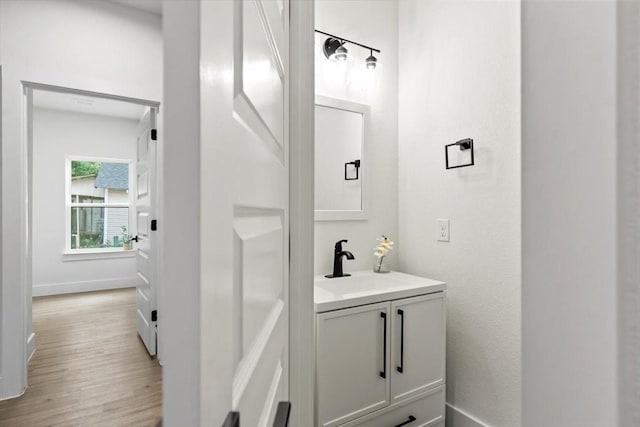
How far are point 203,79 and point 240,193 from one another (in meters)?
0.16

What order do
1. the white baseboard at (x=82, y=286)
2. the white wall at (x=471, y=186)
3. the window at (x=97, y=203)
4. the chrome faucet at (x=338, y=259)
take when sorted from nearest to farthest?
the white wall at (x=471, y=186), the chrome faucet at (x=338, y=259), the white baseboard at (x=82, y=286), the window at (x=97, y=203)

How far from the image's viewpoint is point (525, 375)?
0.56 m

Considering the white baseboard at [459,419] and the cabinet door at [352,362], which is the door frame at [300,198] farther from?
the white baseboard at [459,419]

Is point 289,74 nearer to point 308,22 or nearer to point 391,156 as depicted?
point 308,22

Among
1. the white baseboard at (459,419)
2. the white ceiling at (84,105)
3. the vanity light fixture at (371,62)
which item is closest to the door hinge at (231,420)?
the white baseboard at (459,419)

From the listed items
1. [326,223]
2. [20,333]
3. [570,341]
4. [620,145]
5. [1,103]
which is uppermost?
[1,103]

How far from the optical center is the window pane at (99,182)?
499 cm

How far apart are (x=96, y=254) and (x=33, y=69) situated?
3.59 meters

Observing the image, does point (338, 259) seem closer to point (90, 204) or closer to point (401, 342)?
point (401, 342)

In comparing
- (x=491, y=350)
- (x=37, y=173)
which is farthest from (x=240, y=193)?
(x=37, y=173)

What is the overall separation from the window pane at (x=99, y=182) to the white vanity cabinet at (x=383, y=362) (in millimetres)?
5280

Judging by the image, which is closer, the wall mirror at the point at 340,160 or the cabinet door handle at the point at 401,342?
the cabinet door handle at the point at 401,342

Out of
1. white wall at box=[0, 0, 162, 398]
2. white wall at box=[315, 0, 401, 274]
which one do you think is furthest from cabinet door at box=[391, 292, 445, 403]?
white wall at box=[0, 0, 162, 398]

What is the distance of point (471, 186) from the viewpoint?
1686 millimetres
